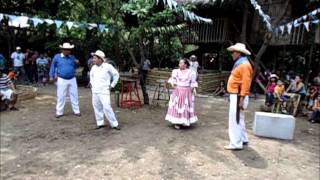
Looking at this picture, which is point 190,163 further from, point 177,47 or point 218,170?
point 177,47

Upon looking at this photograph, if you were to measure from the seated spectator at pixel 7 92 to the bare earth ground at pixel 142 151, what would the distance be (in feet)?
2.22

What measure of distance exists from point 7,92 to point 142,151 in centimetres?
470

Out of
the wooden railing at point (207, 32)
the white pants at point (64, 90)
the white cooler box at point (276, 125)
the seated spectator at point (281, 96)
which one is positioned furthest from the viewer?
the wooden railing at point (207, 32)

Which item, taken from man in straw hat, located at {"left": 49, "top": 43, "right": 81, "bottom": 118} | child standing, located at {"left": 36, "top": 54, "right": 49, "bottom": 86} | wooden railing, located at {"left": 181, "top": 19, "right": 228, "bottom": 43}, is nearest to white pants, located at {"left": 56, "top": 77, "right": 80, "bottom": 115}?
man in straw hat, located at {"left": 49, "top": 43, "right": 81, "bottom": 118}

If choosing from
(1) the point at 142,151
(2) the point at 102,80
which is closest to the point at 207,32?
(2) the point at 102,80

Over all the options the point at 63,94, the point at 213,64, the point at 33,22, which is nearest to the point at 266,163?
the point at 63,94

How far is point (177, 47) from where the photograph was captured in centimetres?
1703

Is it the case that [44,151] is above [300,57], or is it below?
below

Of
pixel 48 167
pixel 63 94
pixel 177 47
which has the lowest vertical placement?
pixel 48 167

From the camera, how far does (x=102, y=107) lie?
24.3 ft

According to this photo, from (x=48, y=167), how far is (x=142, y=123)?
9.55 ft

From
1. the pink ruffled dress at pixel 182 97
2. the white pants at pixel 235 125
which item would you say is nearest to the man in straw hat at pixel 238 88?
the white pants at pixel 235 125

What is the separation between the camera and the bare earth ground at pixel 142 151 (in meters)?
5.15

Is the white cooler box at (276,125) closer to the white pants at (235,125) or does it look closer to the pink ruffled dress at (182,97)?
the white pants at (235,125)
